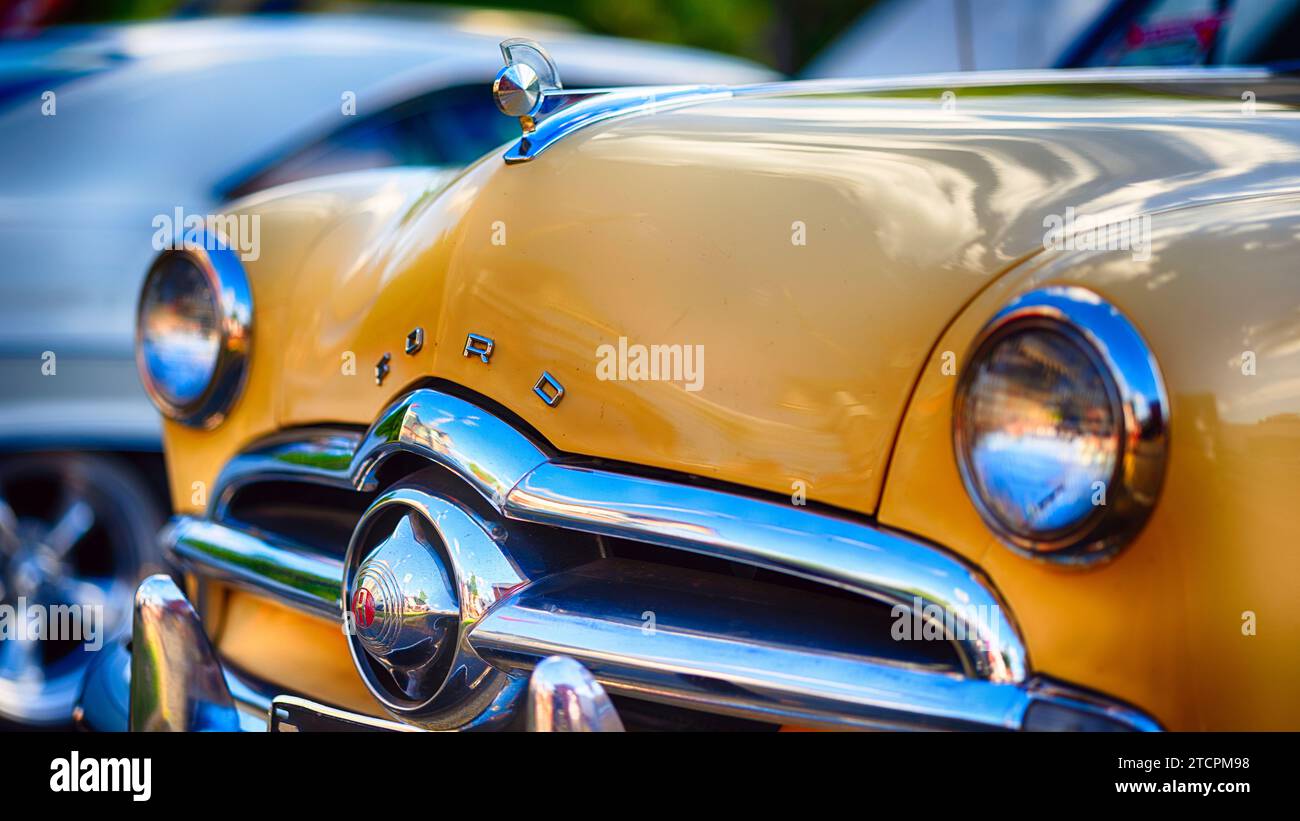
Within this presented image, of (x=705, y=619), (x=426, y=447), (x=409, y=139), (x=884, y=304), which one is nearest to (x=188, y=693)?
(x=426, y=447)

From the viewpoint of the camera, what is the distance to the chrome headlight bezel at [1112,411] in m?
1.22

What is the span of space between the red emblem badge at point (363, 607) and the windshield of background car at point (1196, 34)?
196 cm

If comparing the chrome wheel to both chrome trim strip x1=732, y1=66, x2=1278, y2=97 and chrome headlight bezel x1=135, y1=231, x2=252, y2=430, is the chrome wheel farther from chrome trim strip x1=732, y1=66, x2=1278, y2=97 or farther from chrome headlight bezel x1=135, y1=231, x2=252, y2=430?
chrome trim strip x1=732, y1=66, x2=1278, y2=97

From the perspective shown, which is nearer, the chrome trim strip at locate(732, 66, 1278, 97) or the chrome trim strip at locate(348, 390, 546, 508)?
the chrome trim strip at locate(348, 390, 546, 508)

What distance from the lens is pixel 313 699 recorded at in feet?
6.36

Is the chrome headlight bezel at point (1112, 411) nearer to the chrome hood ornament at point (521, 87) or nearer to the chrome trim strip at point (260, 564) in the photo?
the chrome hood ornament at point (521, 87)

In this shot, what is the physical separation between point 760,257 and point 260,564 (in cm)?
89

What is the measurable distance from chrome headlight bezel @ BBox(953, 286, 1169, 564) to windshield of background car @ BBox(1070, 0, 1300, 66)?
1592mm

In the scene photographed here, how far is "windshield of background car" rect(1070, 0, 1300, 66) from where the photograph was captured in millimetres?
2615

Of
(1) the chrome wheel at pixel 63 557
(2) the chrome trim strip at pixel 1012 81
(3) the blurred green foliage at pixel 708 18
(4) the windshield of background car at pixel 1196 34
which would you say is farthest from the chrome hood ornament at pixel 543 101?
(3) the blurred green foliage at pixel 708 18

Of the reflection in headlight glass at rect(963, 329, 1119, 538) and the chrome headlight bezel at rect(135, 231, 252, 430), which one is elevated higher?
the chrome headlight bezel at rect(135, 231, 252, 430)

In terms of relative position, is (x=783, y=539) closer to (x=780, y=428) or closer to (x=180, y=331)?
(x=780, y=428)

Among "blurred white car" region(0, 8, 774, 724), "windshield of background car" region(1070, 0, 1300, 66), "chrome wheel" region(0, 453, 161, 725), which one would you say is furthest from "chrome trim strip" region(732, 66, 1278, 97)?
"chrome wheel" region(0, 453, 161, 725)
